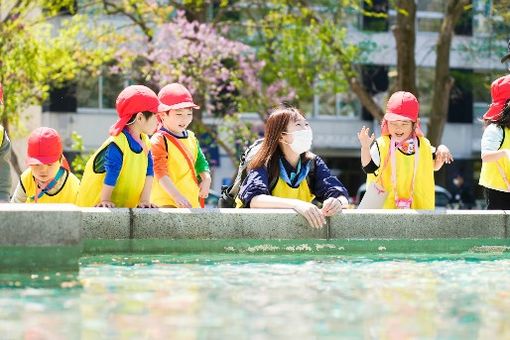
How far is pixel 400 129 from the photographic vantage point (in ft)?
29.7

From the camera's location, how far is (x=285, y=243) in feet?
25.9

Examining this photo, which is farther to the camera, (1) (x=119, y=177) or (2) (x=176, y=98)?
(2) (x=176, y=98)

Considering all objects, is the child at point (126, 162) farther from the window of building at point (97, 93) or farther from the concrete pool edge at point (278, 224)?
the window of building at point (97, 93)

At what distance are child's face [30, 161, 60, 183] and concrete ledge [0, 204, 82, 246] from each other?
8.71 feet

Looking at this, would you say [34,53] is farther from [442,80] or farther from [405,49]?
[442,80]

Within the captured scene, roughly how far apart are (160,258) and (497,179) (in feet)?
11.5

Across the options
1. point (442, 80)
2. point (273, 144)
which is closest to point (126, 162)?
point (273, 144)

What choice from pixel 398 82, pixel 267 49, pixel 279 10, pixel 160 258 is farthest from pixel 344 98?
pixel 160 258

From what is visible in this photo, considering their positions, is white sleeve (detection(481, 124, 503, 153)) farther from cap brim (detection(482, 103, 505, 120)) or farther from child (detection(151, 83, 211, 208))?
child (detection(151, 83, 211, 208))

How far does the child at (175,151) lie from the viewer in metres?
9.16

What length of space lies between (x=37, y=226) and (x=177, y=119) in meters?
3.16

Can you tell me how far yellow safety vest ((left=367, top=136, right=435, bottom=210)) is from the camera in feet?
29.8

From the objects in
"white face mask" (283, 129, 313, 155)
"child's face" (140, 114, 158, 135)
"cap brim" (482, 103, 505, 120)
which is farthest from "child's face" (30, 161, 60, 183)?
"cap brim" (482, 103, 505, 120)

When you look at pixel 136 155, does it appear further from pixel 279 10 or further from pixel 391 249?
pixel 279 10
